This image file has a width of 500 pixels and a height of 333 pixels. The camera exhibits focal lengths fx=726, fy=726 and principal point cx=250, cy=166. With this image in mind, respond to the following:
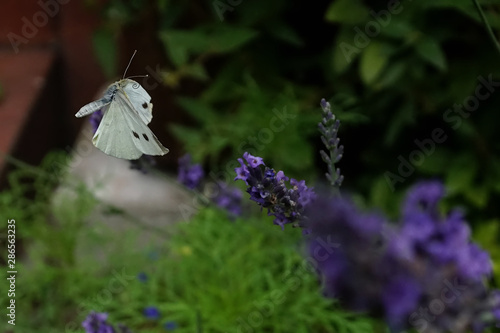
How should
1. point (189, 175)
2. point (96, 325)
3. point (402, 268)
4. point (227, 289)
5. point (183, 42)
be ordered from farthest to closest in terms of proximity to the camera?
point (183, 42) < point (227, 289) < point (189, 175) < point (96, 325) < point (402, 268)

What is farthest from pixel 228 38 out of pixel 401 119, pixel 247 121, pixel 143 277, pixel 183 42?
pixel 143 277

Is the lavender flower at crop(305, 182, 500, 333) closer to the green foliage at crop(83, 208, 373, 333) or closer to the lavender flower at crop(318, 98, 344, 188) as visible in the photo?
the lavender flower at crop(318, 98, 344, 188)

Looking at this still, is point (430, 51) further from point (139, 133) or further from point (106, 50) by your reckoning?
point (139, 133)

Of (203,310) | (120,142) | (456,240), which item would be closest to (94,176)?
(203,310)

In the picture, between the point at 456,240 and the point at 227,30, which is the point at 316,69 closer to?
the point at 227,30

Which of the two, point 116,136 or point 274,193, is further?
point 116,136

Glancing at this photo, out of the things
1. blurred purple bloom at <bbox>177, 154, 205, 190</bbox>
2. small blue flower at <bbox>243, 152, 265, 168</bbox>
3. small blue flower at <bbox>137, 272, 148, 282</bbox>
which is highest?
small blue flower at <bbox>243, 152, 265, 168</bbox>

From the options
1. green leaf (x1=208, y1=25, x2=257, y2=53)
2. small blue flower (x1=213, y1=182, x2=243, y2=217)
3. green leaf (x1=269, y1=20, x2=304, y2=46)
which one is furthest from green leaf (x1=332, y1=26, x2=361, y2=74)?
small blue flower (x1=213, y1=182, x2=243, y2=217)

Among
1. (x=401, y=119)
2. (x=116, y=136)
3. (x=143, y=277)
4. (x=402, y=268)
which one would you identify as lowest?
(x=143, y=277)

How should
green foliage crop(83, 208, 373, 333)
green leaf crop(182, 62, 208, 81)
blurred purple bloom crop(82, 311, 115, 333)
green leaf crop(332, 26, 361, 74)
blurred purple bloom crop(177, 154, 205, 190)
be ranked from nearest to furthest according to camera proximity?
blurred purple bloom crop(82, 311, 115, 333) → blurred purple bloom crop(177, 154, 205, 190) → green foliage crop(83, 208, 373, 333) → green leaf crop(332, 26, 361, 74) → green leaf crop(182, 62, 208, 81)
